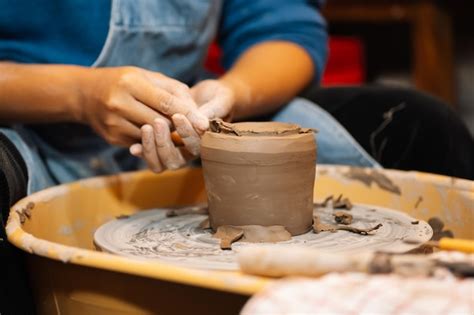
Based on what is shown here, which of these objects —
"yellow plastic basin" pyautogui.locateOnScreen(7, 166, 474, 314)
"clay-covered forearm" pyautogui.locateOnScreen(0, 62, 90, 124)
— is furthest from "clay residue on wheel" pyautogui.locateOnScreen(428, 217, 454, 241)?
"clay-covered forearm" pyautogui.locateOnScreen(0, 62, 90, 124)

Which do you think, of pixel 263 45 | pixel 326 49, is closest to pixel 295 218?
pixel 263 45

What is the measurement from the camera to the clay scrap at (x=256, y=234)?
1043 millimetres

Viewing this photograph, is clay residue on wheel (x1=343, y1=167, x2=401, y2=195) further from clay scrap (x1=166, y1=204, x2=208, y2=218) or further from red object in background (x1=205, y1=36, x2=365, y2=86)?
red object in background (x1=205, y1=36, x2=365, y2=86)

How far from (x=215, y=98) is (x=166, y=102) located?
0.40 feet

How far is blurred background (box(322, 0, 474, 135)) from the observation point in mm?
2500

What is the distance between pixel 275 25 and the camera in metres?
1.59

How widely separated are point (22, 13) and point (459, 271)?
91 cm

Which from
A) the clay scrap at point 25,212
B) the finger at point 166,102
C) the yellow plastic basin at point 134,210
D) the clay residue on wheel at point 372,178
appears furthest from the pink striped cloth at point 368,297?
the clay residue on wheel at point 372,178

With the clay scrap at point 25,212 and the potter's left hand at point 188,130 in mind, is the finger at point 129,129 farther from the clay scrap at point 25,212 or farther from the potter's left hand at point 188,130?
the clay scrap at point 25,212

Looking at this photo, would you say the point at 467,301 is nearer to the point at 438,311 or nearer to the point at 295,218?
the point at 438,311

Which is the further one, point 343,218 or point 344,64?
point 344,64

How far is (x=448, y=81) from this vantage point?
277 cm

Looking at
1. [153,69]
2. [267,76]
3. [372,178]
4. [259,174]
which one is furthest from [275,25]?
[259,174]

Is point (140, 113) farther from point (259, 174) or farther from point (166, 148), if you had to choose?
point (259, 174)
